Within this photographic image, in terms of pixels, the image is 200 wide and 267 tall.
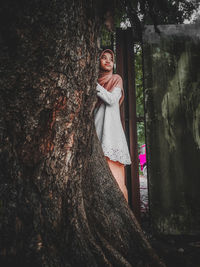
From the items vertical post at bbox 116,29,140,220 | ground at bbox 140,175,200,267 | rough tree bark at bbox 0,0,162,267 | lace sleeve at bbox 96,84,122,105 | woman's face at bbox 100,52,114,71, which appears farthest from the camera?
vertical post at bbox 116,29,140,220

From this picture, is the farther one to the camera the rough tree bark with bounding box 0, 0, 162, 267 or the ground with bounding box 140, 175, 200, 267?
the ground with bounding box 140, 175, 200, 267

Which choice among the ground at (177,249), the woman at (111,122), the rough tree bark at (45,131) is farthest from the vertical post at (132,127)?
the rough tree bark at (45,131)

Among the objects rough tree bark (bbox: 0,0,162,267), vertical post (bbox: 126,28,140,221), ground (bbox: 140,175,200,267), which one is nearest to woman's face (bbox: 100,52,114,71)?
→ vertical post (bbox: 126,28,140,221)

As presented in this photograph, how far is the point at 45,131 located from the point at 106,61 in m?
1.96

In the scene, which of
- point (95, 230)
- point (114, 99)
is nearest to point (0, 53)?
point (95, 230)

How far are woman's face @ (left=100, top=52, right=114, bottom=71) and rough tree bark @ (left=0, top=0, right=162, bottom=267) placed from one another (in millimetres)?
1471

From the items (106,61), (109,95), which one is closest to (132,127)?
(109,95)

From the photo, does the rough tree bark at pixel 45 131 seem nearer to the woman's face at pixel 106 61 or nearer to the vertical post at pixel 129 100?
the woman's face at pixel 106 61

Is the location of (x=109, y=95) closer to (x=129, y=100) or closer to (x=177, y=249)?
(x=129, y=100)

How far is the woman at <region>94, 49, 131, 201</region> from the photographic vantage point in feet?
7.80

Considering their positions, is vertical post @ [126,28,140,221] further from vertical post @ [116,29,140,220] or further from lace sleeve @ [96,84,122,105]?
lace sleeve @ [96,84,122,105]

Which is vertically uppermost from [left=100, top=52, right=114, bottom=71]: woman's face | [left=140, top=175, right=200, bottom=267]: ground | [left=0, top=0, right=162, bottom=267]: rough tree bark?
[left=100, top=52, right=114, bottom=71]: woman's face

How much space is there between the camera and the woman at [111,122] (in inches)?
93.7

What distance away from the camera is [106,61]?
2631mm
